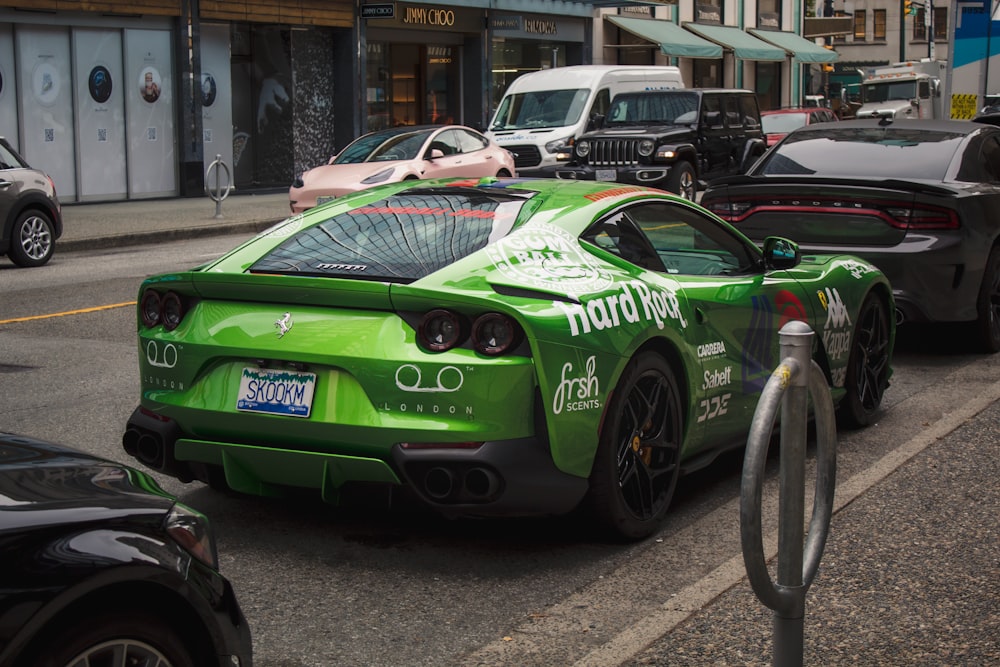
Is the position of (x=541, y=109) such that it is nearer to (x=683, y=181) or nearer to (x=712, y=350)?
(x=683, y=181)

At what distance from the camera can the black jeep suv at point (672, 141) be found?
72.1ft

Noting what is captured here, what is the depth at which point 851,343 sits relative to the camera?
7.04 m

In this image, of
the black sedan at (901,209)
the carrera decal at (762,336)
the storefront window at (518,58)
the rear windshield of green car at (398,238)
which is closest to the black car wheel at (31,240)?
the black sedan at (901,209)

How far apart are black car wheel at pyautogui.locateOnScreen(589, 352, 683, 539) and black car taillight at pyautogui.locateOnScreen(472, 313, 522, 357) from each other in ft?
1.67

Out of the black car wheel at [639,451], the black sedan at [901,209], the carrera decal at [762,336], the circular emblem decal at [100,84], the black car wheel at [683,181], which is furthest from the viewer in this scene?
the circular emblem decal at [100,84]

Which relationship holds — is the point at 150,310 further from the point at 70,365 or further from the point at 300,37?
the point at 300,37

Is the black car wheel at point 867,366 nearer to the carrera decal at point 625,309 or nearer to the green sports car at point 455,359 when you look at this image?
the green sports car at point 455,359

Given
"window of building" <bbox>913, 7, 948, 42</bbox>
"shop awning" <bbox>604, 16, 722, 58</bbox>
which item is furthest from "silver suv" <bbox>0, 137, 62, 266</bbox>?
"window of building" <bbox>913, 7, 948, 42</bbox>

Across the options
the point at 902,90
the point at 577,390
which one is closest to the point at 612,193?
the point at 577,390

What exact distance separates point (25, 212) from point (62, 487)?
13467 millimetres

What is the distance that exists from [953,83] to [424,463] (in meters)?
24.4

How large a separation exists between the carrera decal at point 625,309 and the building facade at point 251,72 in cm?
1865

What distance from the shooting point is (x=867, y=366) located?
24.0ft

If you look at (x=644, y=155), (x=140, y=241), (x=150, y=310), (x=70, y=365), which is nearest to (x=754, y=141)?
(x=644, y=155)
